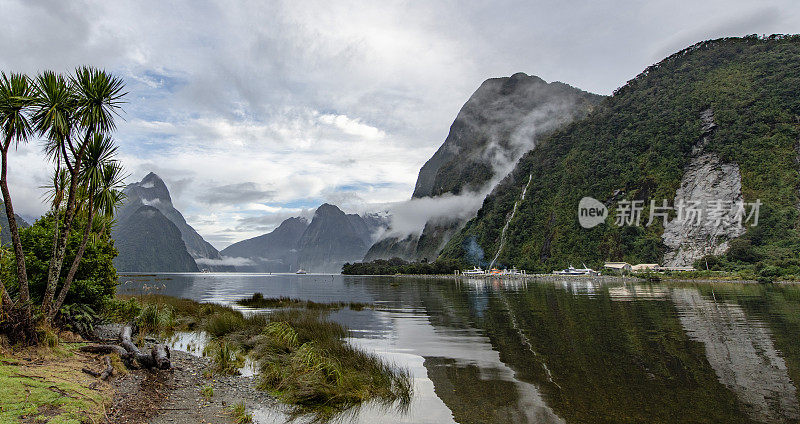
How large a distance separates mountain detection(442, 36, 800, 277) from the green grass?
89540 millimetres

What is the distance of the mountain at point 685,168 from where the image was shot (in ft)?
306

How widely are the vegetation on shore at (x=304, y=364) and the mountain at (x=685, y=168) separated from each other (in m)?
81.8

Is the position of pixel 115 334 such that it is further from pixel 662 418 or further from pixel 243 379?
pixel 662 418

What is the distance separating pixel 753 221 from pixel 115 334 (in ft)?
397

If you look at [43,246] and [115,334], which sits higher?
[43,246]

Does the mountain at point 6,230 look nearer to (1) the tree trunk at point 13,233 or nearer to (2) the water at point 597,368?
(1) the tree trunk at point 13,233

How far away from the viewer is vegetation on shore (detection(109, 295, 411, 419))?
1065 cm

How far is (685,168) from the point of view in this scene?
12144cm

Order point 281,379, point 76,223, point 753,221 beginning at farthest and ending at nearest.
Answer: point 753,221, point 76,223, point 281,379

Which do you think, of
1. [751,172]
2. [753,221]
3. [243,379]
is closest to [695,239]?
[753,221]

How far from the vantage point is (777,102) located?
114m

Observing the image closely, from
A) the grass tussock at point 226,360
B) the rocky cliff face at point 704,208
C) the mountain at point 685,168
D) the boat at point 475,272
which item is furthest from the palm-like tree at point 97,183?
the boat at point 475,272

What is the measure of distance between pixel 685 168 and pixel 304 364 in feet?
472

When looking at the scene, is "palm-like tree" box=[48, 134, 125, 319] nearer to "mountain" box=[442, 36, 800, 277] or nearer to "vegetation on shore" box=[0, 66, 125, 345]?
"vegetation on shore" box=[0, 66, 125, 345]
